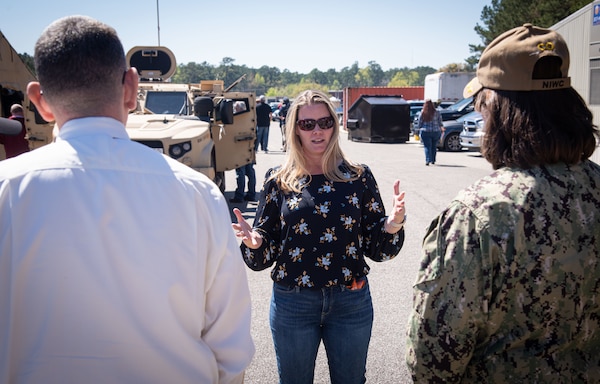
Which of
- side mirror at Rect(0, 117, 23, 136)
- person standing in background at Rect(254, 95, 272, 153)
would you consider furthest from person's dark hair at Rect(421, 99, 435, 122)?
side mirror at Rect(0, 117, 23, 136)

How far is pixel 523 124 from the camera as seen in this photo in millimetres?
1812

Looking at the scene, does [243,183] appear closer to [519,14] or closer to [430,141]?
[430,141]

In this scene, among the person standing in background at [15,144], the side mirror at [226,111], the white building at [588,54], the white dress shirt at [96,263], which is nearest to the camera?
the white dress shirt at [96,263]

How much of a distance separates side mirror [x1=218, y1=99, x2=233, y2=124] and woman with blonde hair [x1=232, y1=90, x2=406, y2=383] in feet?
23.0

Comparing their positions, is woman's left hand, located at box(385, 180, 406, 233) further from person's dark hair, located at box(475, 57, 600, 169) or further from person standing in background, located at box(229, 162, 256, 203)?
person standing in background, located at box(229, 162, 256, 203)

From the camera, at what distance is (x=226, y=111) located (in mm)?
9836

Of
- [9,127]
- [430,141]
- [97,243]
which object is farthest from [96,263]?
[430,141]

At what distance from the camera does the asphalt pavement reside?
4180mm

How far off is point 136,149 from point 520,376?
4.34 ft

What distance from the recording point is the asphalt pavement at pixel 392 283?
4180 millimetres

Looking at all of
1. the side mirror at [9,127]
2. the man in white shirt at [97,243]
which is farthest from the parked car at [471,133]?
the man in white shirt at [97,243]

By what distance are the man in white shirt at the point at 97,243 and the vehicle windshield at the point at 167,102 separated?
918 cm

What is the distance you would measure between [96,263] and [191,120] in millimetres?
8108

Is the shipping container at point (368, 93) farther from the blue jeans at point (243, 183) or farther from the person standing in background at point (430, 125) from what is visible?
the blue jeans at point (243, 183)
